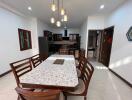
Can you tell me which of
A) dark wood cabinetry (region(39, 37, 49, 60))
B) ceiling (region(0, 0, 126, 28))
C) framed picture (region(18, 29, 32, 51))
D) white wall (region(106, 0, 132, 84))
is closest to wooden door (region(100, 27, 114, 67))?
white wall (region(106, 0, 132, 84))

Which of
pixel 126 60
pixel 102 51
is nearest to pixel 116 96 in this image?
pixel 126 60

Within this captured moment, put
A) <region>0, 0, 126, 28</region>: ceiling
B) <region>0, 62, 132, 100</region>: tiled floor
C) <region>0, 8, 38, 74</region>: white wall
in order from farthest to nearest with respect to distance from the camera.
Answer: <region>0, 8, 38, 74</region>: white wall → <region>0, 0, 126, 28</region>: ceiling → <region>0, 62, 132, 100</region>: tiled floor

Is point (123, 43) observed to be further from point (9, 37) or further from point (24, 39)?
point (24, 39)

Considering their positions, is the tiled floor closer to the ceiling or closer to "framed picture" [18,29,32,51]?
"framed picture" [18,29,32,51]

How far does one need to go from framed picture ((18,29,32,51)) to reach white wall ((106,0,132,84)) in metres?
4.30

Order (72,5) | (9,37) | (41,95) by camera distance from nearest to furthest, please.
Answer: (41,95), (72,5), (9,37)

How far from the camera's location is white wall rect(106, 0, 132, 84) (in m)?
2.59

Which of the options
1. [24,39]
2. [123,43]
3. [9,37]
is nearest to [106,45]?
[123,43]

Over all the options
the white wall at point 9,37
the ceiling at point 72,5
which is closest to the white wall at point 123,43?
the ceiling at point 72,5

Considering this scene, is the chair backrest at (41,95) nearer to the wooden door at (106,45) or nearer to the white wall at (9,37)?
the white wall at (9,37)

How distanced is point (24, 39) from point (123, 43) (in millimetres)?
4465

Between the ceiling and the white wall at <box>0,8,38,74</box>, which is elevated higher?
the ceiling

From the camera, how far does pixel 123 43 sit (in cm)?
290

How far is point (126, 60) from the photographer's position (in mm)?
2684
